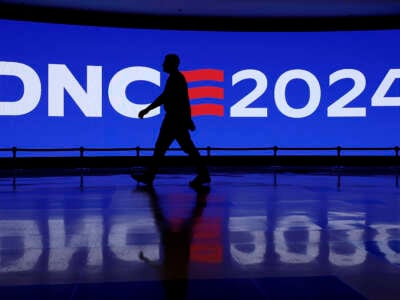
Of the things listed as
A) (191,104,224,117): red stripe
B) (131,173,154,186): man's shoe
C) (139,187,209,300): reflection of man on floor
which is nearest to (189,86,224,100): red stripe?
(191,104,224,117): red stripe

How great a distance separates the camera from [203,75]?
561 inches

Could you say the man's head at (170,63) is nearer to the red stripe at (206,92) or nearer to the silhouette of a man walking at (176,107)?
the silhouette of a man walking at (176,107)

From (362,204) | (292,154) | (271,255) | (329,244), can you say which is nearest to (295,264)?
(271,255)

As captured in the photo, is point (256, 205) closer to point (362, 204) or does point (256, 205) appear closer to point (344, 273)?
point (362, 204)

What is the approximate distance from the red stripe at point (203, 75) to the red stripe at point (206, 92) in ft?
0.80

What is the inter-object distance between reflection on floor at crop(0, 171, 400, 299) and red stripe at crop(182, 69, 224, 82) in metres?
7.39

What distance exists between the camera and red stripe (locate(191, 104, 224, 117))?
1422cm

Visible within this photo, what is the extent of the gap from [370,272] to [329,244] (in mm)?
831

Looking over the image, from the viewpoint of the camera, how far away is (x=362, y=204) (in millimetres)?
6488

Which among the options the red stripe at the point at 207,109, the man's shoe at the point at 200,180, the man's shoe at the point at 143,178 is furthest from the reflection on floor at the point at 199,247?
the red stripe at the point at 207,109

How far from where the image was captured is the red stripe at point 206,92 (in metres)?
14.1

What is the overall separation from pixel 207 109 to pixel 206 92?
44cm

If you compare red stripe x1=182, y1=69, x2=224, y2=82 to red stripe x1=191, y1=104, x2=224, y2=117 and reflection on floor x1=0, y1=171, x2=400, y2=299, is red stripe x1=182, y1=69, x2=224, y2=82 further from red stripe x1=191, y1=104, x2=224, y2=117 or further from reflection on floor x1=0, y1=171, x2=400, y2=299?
reflection on floor x1=0, y1=171, x2=400, y2=299

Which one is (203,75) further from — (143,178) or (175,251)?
(175,251)
